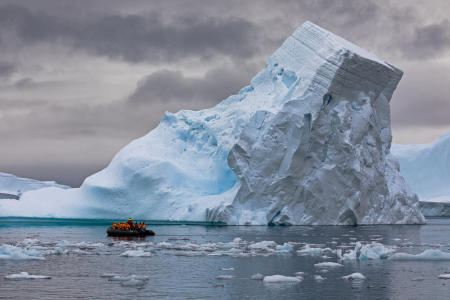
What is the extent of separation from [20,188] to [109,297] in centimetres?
4552

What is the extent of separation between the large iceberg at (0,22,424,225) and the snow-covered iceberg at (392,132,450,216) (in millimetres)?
17295

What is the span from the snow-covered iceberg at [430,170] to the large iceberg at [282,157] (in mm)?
17295

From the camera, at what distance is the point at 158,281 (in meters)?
13.0

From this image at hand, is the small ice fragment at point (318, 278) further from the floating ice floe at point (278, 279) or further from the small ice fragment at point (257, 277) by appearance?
the small ice fragment at point (257, 277)

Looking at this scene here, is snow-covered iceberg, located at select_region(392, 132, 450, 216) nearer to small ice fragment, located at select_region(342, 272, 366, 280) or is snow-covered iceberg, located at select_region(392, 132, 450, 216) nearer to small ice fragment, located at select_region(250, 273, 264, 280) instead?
small ice fragment, located at select_region(342, 272, 366, 280)

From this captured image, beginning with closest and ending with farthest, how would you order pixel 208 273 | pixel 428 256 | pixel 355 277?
pixel 355 277
pixel 208 273
pixel 428 256

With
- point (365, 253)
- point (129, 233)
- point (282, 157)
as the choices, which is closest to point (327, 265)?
point (365, 253)

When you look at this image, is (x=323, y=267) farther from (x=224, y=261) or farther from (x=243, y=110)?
(x=243, y=110)

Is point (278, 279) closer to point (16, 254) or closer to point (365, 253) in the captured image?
point (365, 253)

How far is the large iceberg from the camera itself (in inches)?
1307

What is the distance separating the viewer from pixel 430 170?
55.9 metres

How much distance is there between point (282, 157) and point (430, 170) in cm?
2776

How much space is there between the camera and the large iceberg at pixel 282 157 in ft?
109

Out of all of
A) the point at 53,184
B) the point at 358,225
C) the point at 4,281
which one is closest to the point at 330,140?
the point at 358,225
